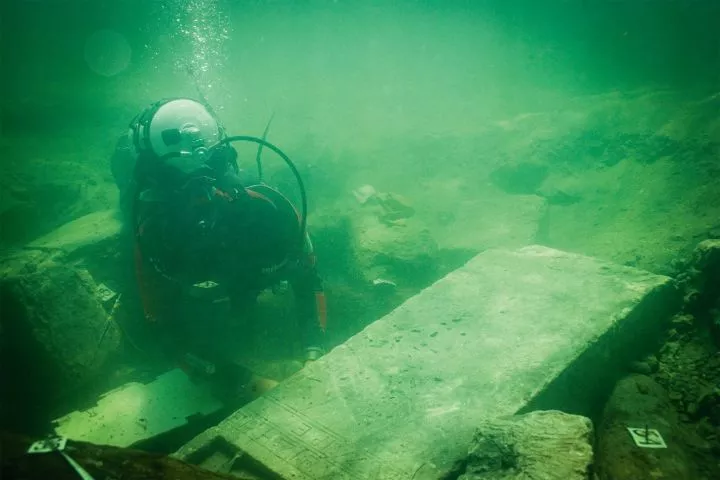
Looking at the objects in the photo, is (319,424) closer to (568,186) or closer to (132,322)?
(132,322)

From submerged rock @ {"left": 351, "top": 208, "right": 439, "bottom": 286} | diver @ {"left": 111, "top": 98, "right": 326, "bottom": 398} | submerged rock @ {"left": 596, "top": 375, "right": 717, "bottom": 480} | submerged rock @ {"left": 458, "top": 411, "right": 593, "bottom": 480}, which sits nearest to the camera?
submerged rock @ {"left": 458, "top": 411, "right": 593, "bottom": 480}

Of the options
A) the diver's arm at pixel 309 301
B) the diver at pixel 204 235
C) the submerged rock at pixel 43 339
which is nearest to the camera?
the diver at pixel 204 235

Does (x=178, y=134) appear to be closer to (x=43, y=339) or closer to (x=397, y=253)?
(x=43, y=339)

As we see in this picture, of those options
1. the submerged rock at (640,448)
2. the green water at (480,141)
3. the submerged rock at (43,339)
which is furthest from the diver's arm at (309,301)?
the submerged rock at (640,448)

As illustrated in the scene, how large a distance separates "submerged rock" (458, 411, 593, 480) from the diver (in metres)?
2.21

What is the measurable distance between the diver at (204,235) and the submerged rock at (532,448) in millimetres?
2211

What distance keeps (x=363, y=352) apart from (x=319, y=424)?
2.30ft

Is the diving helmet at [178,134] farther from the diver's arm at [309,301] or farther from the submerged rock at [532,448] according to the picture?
the submerged rock at [532,448]

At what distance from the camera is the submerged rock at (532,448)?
5.74 feet

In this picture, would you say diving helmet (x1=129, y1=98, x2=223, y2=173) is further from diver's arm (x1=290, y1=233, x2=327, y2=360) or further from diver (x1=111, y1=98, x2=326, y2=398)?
diver's arm (x1=290, y1=233, x2=327, y2=360)

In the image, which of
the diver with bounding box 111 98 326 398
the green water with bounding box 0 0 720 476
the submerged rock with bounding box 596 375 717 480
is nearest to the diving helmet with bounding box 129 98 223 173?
the diver with bounding box 111 98 326 398

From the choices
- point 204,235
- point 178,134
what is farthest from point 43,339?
point 178,134

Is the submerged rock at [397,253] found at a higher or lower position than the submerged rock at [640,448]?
lower

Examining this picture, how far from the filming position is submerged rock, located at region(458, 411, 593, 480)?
175cm
